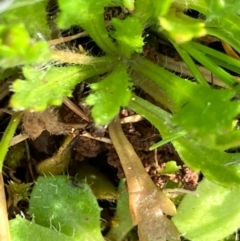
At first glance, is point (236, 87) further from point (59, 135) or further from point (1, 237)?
point (1, 237)

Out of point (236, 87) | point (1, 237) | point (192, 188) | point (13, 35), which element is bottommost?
point (192, 188)

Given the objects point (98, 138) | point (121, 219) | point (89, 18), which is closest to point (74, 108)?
Result: point (98, 138)

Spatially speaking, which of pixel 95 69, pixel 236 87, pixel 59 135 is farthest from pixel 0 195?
pixel 236 87

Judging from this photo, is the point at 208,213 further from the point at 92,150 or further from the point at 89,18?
the point at 89,18

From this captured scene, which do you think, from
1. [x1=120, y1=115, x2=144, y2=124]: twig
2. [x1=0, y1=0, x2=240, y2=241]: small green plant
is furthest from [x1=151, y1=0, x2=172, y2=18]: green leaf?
[x1=120, y1=115, x2=144, y2=124]: twig

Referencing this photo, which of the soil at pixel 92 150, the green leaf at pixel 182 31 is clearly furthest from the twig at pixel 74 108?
the green leaf at pixel 182 31

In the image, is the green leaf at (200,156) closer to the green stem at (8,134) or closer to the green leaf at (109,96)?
the green leaf at (109,96)
